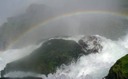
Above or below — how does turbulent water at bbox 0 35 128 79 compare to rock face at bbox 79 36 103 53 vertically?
below

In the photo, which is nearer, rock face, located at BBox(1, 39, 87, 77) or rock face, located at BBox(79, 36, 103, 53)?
rock face, located at BBox(1, 39, 87, 77)

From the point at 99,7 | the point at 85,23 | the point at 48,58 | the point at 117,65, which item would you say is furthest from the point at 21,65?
the point at 99,7

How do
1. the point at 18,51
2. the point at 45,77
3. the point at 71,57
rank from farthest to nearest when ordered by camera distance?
1. the point at 18,51
2. the point at 71,57
3. the point at 45,77

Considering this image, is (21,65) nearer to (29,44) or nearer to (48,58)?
(48,58)

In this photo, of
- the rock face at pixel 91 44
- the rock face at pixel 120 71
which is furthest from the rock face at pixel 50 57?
the rock face at pixel 120 71

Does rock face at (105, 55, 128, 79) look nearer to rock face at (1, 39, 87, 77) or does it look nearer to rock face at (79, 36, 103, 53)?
rock face at (1, 39, 87, 77)

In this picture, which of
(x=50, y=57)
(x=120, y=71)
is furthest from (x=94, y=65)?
(x=120, y=71)

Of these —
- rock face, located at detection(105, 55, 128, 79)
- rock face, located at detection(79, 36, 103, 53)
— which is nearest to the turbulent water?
rock face, located at detection(79, 36, 103, 53)

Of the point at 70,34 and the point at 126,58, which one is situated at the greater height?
the point at 70,34

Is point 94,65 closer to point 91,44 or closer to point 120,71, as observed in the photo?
point 91,44
